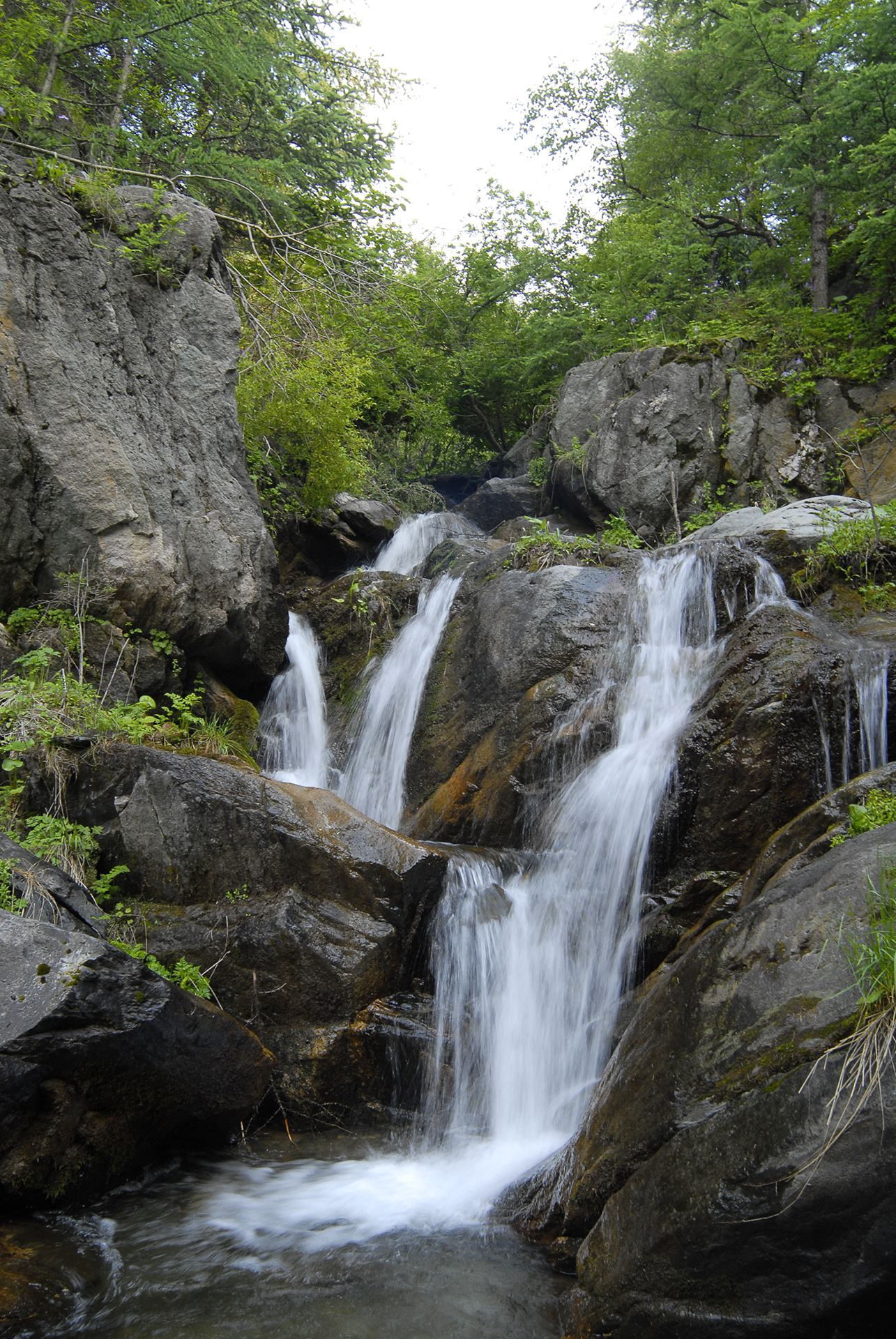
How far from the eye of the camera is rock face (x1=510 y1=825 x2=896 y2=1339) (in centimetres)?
233

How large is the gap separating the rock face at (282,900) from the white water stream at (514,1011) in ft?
1.29

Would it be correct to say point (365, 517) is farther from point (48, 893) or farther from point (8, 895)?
point (8, 895)

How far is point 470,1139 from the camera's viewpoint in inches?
196

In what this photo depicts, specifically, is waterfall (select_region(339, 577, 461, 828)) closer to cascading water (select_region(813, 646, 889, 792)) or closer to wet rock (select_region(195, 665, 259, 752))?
wet rock (select_region(195, 665, 259, 752))

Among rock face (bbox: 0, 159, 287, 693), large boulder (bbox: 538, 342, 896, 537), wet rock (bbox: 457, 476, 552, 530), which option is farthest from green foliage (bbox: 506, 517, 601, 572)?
wet rock (bbox: 457, 476, 552, 530)

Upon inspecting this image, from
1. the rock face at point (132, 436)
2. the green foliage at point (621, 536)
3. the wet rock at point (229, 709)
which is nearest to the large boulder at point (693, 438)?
the green foliage at point (621, 536)

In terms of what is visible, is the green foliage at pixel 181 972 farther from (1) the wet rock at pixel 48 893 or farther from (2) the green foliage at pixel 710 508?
(2) the green foliage at pixel 710 508

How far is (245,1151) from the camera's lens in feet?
15.5

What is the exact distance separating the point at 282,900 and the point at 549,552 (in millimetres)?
5371

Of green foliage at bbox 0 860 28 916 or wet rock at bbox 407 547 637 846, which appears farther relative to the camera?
wet rock at bbox 407 547 637 846

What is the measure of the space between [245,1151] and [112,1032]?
55.9 inches

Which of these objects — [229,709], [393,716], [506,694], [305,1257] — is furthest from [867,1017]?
[229,709]

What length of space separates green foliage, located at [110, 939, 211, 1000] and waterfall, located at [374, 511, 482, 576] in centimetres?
897

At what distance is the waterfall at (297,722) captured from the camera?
9500mm
